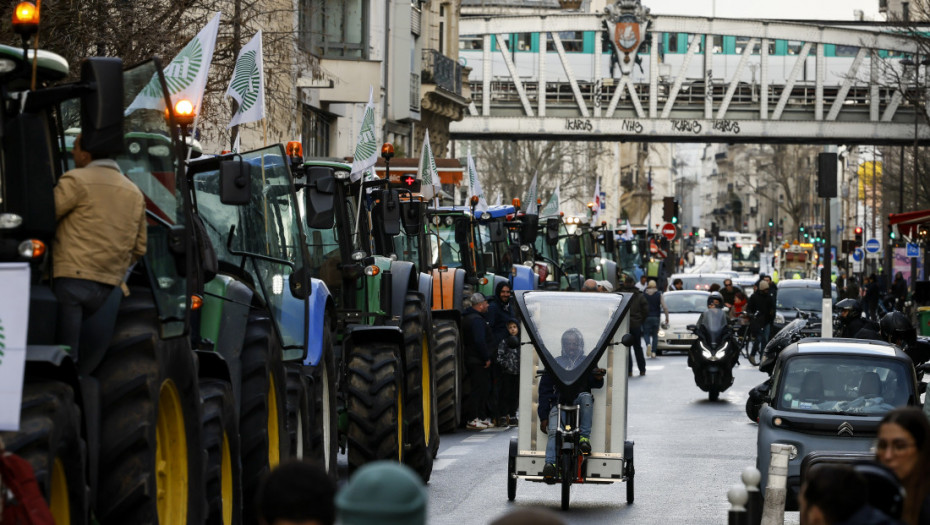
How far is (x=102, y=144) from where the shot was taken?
291 inches

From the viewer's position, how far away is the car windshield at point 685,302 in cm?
4022

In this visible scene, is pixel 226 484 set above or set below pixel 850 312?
below

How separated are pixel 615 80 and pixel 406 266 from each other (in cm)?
6138

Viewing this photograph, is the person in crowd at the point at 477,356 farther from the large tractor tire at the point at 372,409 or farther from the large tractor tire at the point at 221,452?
the large tractor tire at the point at 221,452

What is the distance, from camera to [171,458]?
8758 mm

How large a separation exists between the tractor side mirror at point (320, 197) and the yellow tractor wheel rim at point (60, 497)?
5.52 meters

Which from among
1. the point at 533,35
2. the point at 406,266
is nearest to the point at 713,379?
the point at 406,266

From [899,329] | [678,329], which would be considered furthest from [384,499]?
[678,329]

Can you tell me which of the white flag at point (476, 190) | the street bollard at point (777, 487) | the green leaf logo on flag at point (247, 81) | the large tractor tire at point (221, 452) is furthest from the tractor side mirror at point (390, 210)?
the white flag at point (476, 190)

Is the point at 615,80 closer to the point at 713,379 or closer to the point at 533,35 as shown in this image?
the point at 533,35

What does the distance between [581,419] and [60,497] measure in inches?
301

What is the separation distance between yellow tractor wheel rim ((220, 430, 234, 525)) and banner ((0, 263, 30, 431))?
3.31 metres

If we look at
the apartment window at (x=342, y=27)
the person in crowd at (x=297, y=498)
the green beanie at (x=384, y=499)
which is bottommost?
the person in crowd at (x=297, y=498)

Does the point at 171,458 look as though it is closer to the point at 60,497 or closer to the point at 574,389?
the point at 60,497
